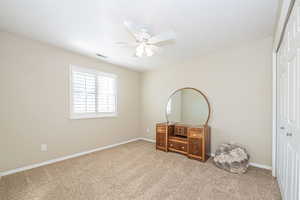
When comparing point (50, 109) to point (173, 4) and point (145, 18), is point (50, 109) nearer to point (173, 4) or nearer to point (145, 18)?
point (145, 18)

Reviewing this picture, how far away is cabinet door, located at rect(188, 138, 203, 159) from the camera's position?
9.61 ft

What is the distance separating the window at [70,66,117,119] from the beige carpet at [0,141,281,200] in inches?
46.9

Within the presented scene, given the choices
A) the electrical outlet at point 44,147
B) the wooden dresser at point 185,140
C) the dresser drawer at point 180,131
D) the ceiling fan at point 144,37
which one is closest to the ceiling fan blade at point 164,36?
the ceiling fan at point 144,37

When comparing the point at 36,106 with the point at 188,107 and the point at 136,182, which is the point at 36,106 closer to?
the point at 136,182

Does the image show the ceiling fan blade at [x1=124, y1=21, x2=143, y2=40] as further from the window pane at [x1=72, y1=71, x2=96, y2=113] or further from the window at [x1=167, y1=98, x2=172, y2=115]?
the window at [x1=167, y1=98, x2=172, y2=115]

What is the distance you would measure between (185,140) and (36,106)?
3269 millimetres

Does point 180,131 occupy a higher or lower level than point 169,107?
lower

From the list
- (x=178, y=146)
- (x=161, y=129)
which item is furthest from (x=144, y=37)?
(x=178, y=146)

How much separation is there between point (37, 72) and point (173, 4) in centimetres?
280

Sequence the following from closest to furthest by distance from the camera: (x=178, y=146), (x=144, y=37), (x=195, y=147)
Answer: (x=144, y=37) → (x=195, y=147) → (x=178, y=146)

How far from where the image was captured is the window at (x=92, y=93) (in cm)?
323

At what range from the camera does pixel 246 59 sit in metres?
2.78

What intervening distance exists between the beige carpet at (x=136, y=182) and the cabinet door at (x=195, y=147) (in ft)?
0.54

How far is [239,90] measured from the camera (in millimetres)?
2855
